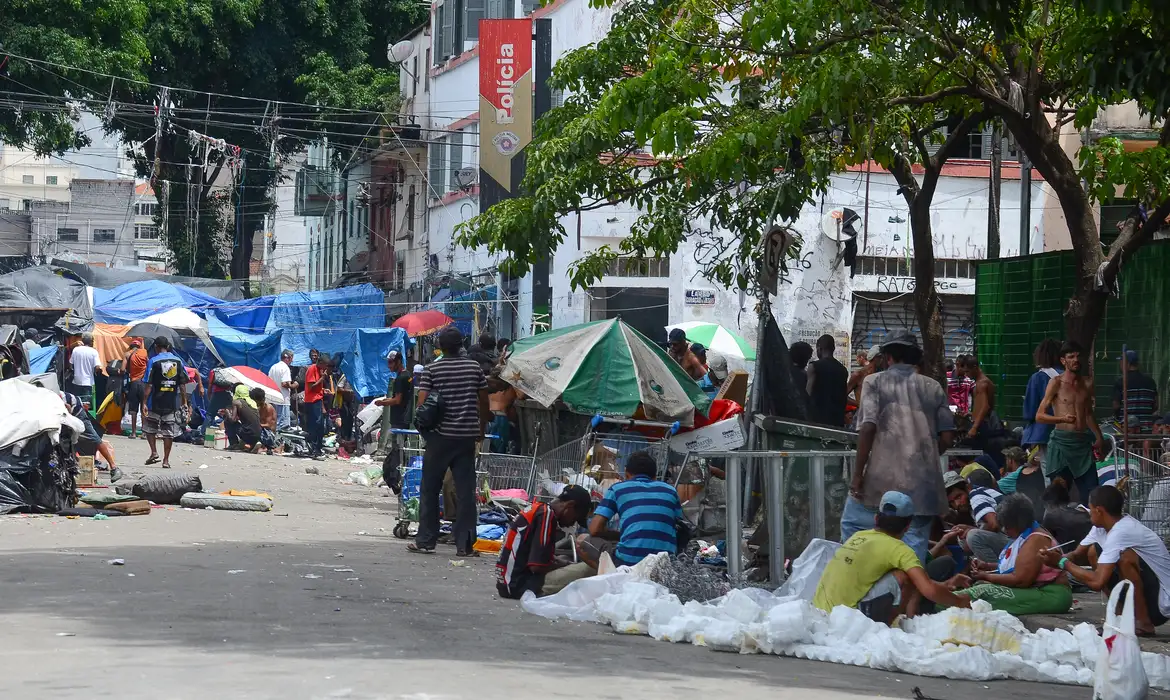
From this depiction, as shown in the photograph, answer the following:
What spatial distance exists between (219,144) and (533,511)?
3429cm

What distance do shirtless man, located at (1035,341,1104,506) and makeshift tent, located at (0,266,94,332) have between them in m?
26.2

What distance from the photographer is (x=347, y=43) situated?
152ft

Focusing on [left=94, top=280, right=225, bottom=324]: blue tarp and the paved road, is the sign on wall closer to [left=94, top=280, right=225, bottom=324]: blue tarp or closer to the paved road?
[left=94, top=280, right=225, bottom=324]: blue tarp

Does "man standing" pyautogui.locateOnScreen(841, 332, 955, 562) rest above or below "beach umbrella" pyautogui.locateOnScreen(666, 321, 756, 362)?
below

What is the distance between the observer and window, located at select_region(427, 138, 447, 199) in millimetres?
42000

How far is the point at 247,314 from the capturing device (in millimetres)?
36844

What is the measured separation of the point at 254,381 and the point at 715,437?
1699cm

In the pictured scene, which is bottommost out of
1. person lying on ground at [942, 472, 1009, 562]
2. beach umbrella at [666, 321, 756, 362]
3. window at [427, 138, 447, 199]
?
person lying on ground at [942, 472, 1009, 562]

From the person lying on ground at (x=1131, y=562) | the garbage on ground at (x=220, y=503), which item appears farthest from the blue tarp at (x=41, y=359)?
the person lying on ground at (x=1131, y=562)

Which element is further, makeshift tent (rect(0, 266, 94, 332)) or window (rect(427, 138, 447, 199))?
window (rect(427, 138, 447, 199))

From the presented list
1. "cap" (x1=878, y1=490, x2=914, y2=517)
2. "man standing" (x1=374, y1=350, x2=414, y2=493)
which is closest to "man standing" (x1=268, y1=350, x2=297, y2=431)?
"man standing" (x1=374, y1=350, x2=414, y2=493)

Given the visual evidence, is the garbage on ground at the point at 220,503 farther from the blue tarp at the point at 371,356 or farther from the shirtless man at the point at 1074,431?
the blue tarp at the point at 371,356

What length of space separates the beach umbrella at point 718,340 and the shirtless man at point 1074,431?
1374 centimetres

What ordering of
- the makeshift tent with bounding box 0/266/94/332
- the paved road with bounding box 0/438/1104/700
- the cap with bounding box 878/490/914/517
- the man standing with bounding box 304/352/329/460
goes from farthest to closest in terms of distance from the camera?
the makeshift tent with bounding box 0/266/94/332 → the man standing with bounding box 304/352/329/460 → the cap with bounding box 878/490/914/517 → the paved road with bounding box 0/438/1104/700
